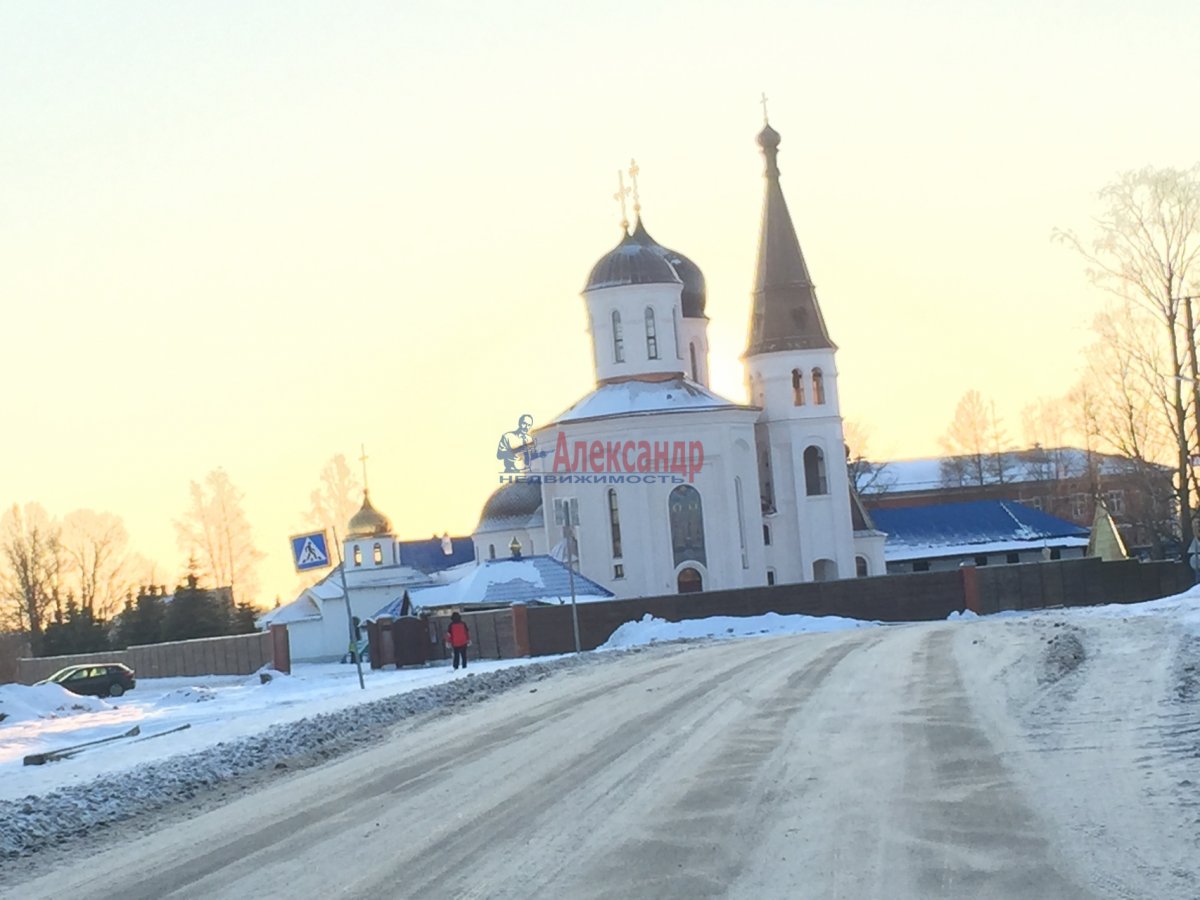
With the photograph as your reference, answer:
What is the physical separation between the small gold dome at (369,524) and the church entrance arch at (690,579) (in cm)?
2714

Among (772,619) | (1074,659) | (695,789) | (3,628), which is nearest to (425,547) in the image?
(3,628)

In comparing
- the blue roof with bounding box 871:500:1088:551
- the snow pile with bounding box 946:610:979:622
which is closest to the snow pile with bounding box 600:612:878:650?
the snow pile with bounding box 946:610:979:622

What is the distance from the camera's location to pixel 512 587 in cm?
5984

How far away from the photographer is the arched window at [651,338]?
70056 millimetres

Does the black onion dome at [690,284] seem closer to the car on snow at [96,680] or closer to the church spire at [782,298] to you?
the church spire at [782,298]

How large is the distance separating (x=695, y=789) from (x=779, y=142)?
6401 centimetres

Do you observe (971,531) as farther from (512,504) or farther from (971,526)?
(512,504)

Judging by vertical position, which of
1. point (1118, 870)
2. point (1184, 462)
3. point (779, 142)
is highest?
point (779, 142)

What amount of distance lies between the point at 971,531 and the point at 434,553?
47906 mm

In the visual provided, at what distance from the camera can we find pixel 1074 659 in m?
21.5

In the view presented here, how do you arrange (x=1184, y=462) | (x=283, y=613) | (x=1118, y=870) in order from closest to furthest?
1. (x=1118, y=870)
2. (x=1184, y=462)
3. (x=283, y=613)

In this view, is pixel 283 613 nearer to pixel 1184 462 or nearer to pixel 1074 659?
pixel 1184 462

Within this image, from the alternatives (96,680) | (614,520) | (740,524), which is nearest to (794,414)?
(740,524)

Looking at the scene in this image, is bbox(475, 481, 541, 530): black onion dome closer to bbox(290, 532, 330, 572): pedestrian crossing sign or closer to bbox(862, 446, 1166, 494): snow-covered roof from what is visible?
bbox(862, 446, 1166, 494): snow-covered roof
